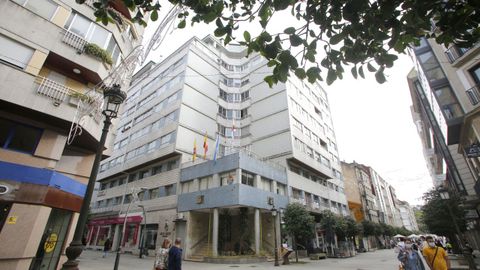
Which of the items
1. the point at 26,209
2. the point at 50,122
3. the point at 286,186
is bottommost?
the point at 26,209

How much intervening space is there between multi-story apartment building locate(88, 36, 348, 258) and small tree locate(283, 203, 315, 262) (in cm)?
244

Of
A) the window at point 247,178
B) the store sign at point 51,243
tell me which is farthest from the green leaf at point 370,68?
the window at point 247,178

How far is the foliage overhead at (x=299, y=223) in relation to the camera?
21.4 metres

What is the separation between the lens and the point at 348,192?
45188mm

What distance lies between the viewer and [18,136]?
31.0 feet

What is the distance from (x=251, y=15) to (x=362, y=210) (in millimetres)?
50770

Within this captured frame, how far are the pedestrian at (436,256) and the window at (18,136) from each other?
13884 mm

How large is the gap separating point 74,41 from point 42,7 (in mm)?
1794

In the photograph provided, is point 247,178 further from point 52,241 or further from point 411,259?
point 411,259

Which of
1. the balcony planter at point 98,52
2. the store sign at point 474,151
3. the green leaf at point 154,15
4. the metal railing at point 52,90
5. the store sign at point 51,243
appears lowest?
the store sign at point 51,243

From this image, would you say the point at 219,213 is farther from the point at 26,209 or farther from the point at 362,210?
the point at 362,210

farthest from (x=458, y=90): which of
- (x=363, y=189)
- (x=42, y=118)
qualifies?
(x=363, y=189)

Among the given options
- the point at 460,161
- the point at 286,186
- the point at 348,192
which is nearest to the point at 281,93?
the point at 286,186

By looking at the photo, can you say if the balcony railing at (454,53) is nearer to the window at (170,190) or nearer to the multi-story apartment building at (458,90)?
the multi-story apartment building at (458,90)
